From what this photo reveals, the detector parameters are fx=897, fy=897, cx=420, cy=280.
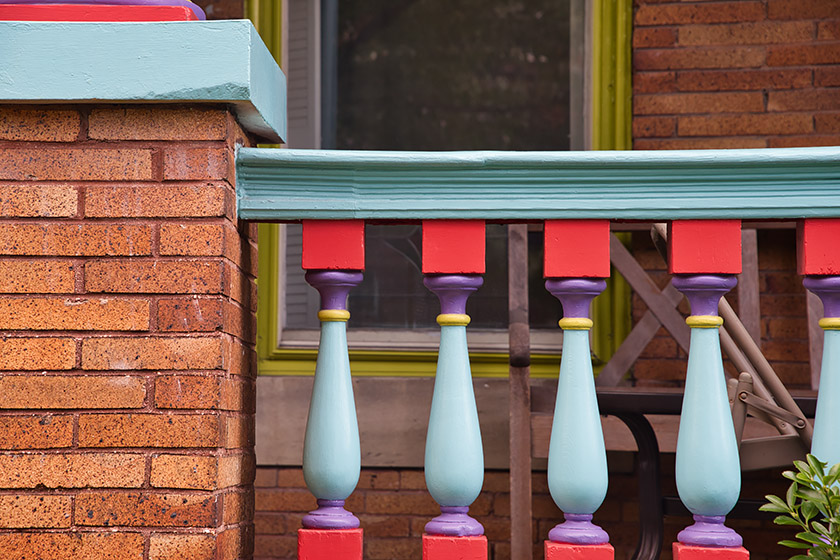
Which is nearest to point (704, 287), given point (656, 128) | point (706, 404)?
point (706, 404)

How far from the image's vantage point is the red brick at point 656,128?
3.66m

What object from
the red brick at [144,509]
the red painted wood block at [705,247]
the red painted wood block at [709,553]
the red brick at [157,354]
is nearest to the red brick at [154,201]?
the red brick at [157,354]

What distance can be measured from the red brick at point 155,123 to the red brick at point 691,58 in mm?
2539

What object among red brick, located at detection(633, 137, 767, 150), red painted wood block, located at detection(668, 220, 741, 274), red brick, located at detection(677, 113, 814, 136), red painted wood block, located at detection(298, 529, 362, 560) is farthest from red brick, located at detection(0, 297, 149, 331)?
red brick, located at detection(677, 113, 814, 136)

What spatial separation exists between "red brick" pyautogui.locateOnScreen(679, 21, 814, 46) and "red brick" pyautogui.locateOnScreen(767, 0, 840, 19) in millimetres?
30

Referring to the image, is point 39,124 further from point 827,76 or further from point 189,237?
point 827,76

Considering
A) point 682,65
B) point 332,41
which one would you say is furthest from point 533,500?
point 332,41

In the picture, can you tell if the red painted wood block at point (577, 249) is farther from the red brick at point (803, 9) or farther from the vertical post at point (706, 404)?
the red brick at point (803, 9)

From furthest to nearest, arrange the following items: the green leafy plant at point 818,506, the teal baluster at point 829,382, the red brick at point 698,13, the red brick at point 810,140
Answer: the red brick at point 698,13
the red brick at point 810,140
the teal baluster at point 829,382
the green leafy plant at point 818,506

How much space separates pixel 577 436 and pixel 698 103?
8.08 feet

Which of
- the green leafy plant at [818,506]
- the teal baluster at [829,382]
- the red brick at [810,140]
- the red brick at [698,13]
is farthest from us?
the red brick at [698,13]

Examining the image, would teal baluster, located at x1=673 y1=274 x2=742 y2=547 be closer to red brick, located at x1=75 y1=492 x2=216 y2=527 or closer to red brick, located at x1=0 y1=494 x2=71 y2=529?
red brick, located at x1=75 y1=492 x2=216 y2=527

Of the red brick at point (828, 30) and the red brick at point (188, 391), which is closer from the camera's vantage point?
the red brick at point (188, 391)

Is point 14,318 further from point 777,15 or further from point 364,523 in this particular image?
point 777,15
